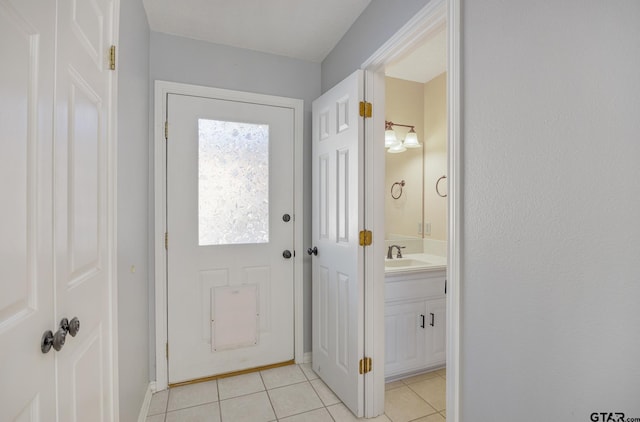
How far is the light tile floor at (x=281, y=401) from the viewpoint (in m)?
1.85

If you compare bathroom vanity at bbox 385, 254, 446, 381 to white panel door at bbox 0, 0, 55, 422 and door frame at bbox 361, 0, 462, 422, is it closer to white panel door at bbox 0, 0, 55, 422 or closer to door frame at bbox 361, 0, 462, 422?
door frame at bbox 361, 0, 462, 422

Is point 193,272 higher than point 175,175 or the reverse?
the reverse

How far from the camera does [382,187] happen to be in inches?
73.9

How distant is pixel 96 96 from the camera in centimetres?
112

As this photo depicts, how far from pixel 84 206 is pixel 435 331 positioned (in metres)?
2.27

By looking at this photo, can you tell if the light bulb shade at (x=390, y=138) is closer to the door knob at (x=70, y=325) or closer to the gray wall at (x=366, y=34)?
the gray wall at (x=366, y=34)

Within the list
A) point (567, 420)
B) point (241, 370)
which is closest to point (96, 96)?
point (567, 420)

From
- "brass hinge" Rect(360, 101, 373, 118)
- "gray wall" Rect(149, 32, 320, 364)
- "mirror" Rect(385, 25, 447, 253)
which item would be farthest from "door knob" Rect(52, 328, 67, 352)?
"mirror" Rect(385, 25, 447, 253)

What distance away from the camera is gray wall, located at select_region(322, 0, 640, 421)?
28.7 inches

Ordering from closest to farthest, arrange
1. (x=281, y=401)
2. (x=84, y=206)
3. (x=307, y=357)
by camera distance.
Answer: (x=84, y=206), (x=281, y=401), (x=307, y=357)

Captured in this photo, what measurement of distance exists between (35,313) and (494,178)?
4.41 ft

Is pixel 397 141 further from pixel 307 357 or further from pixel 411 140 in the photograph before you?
pixel 307 357

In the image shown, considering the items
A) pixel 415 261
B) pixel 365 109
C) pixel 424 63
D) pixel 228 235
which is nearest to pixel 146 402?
pixel 228 235

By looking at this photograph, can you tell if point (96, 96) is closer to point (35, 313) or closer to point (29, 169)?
point (29, 169)
